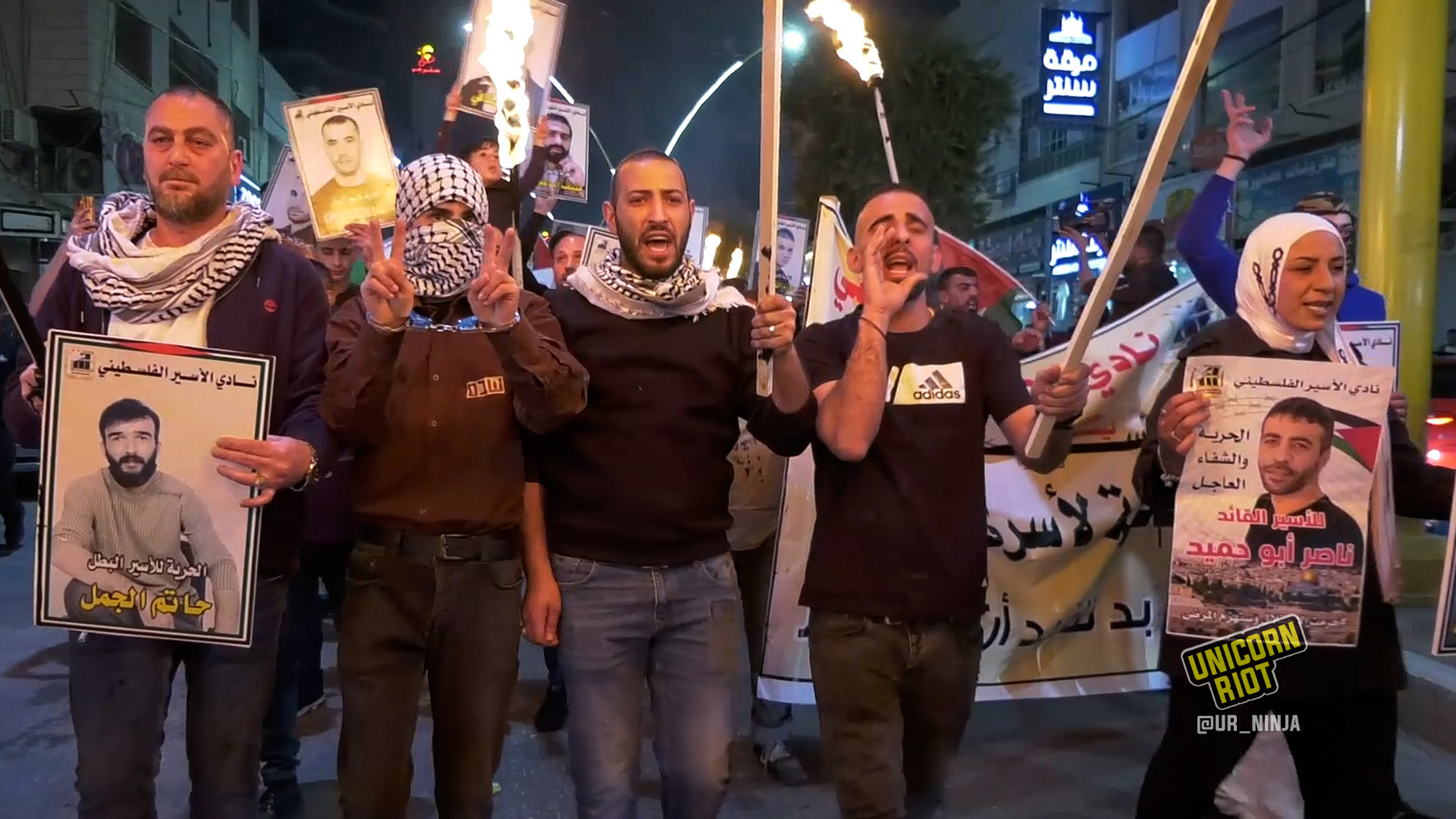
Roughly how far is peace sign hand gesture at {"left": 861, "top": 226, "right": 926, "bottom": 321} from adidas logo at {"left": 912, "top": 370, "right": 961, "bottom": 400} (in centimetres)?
21

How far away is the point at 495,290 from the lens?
2559mm

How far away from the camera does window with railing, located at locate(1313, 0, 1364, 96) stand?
1942cm

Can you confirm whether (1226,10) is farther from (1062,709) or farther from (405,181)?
(1062,709)

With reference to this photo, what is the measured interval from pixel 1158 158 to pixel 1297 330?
829mm

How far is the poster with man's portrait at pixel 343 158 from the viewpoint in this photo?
16.5ft

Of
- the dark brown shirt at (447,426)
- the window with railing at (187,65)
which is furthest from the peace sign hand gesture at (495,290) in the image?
the window with railing at (187,65)

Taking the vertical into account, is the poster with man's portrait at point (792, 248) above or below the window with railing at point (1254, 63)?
below

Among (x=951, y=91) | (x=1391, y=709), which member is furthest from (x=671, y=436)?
(x=951, y=91)

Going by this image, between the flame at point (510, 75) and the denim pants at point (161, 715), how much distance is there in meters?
1.23

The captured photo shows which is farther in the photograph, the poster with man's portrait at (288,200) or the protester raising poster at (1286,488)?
the poster with man's portrait at (288,200)

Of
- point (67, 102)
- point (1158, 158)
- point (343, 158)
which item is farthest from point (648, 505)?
point (67, 102)

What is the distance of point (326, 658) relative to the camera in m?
6.18

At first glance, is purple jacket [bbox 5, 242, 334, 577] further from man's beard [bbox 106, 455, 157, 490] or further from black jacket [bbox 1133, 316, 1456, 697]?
black jacket [bbox 1133, 316, 1456, 697]

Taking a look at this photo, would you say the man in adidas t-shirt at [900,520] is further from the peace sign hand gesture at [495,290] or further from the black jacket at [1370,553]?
the peace sign hand gesture at [495,290]
